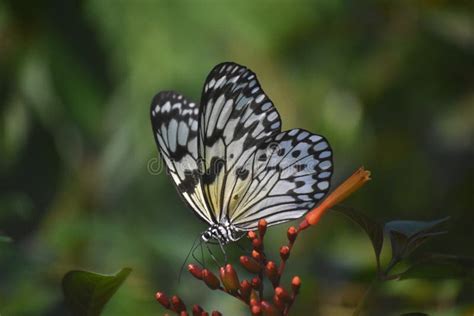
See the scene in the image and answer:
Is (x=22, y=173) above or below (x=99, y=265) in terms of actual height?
above

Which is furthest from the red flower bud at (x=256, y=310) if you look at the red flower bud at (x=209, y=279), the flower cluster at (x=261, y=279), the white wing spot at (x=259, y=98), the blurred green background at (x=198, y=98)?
the blurred green background at (x=198, y=98)

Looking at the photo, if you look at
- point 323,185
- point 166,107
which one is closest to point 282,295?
point 323,185

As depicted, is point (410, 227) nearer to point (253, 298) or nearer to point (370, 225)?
point (370, 225)

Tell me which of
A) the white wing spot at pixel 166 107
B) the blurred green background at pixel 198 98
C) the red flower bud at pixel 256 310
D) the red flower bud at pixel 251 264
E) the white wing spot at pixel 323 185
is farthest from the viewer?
the blurred green background at pixel 198 98

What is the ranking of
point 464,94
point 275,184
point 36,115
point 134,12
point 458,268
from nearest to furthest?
1. point 458,268
2. point 275,184
3. point 134,12
4. point 36,115
5. point 464,94

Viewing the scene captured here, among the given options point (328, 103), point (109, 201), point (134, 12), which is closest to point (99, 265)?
point (109, 201)

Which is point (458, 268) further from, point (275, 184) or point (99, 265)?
point (99, 265)

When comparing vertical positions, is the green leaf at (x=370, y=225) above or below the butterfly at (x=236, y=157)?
below

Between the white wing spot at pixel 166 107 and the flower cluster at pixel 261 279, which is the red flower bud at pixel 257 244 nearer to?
the flower cluster at pixel 261 279
